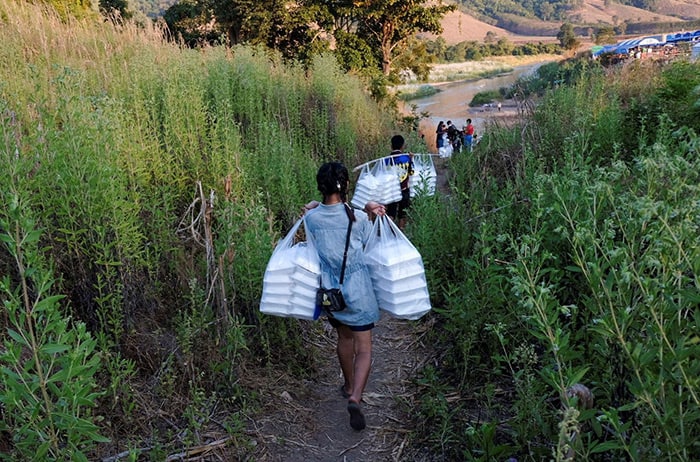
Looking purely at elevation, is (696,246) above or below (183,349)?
above

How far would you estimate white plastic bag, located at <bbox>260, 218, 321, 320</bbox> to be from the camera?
134 inches

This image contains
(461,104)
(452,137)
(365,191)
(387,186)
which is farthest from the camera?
(461,104)

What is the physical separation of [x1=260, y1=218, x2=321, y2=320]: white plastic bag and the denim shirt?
13cm

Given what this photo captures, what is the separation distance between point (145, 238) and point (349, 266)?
5.16ft

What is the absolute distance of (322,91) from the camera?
10.6 meters

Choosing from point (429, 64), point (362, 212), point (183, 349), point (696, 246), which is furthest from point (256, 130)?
point (429, 64)

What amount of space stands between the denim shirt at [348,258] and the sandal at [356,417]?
1.84ft

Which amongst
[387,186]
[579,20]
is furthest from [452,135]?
[579,20]

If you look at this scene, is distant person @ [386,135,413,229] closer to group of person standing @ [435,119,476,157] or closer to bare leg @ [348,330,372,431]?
bare leg @ [348,330,372,431]

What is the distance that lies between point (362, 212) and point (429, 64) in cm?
2445

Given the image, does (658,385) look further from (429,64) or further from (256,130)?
(429,64)

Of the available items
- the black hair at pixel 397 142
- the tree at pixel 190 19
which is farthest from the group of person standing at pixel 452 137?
the tree at pixel 190 19

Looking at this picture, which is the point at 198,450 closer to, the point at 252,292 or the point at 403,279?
the point at 252,292

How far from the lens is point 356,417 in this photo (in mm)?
3576
